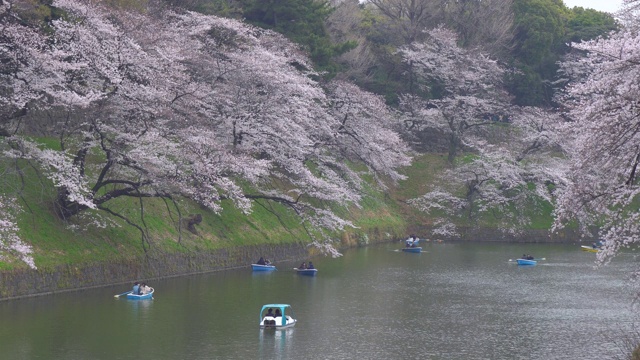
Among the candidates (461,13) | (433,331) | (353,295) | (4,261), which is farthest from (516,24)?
(4,261)

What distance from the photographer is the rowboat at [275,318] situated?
94.4 feet

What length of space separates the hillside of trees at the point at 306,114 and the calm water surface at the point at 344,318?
9.99 ft

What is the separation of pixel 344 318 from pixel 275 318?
3734 millimetres

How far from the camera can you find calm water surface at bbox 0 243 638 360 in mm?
25641

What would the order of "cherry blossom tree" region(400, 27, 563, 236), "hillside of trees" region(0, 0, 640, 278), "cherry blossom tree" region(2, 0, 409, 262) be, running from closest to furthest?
1. "hillside of trees" region(0, 0, 640, 278)
2. "cherry blossom tree" region(2, 0, 409, 262)
3. "cherry blossom tree" region(400, 27, 563, 236)

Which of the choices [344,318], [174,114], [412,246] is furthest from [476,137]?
[344,318]

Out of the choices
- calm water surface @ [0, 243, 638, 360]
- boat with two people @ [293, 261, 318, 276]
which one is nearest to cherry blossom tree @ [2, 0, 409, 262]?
boat with two people @ [293, 261, 318, 276]

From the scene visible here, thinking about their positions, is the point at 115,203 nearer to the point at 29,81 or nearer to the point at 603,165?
the point at 29,81

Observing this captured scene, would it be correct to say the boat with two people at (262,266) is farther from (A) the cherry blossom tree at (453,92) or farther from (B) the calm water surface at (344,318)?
(A) the cherry blossom tree at (453,92)

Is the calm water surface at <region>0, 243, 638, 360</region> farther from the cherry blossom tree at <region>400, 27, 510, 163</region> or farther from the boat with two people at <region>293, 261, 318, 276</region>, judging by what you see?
the cherry blossom tree at <region>400, 27, 510, 163</region>

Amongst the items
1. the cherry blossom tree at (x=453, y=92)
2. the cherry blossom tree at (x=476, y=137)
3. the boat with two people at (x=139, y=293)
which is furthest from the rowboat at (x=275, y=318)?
the cherry blossom tree at (x=453, y=92)

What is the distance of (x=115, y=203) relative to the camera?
38281 millimetres

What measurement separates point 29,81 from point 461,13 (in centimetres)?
5633

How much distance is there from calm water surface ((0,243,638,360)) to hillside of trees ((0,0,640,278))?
3044 millimetres
